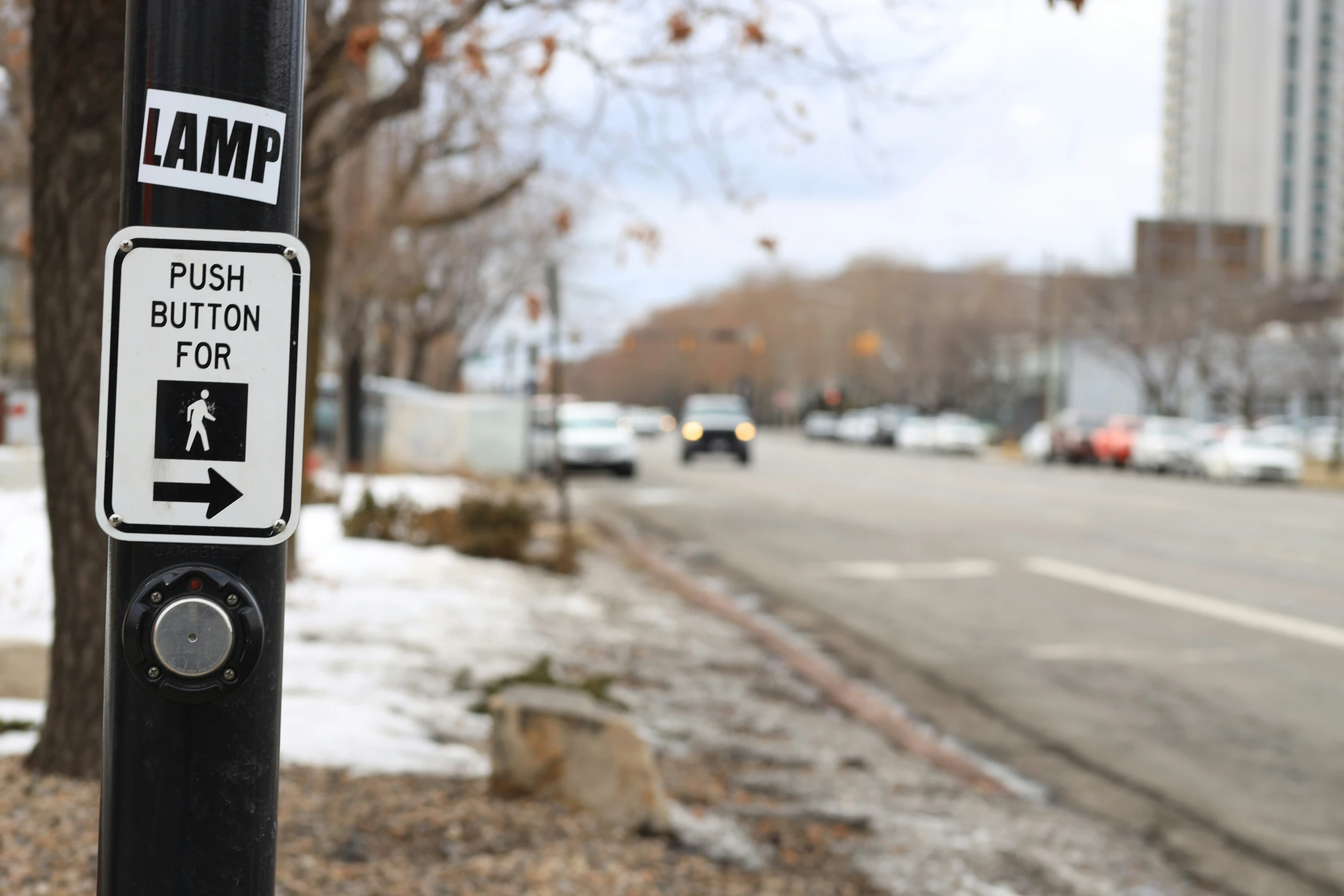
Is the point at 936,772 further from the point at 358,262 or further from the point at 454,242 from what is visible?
the point at 454,242

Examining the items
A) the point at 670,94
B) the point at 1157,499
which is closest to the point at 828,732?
the point at 670,94

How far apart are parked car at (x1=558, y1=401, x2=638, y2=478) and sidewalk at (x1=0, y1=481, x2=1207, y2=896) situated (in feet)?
75.9

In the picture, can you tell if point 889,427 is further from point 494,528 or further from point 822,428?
point 494,528

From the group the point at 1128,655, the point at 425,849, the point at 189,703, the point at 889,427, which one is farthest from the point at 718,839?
the point at 889,427

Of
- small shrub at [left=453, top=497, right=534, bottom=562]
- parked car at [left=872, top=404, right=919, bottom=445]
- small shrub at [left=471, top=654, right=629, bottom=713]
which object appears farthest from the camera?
parked car at [left=872, top=404, right=919, bottom=445]

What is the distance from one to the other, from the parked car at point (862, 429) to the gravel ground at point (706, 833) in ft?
210

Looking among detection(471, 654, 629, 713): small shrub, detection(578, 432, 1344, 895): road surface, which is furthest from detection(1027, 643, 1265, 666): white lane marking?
detection(471, 654, 629, 713): small shrub

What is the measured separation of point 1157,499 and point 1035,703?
1920 centimetres

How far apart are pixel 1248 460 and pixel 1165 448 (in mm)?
4405

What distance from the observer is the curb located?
707 centimetres

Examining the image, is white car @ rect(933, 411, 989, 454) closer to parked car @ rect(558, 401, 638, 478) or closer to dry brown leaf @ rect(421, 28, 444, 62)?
parked car @ rect(558, 401, 638, 478)

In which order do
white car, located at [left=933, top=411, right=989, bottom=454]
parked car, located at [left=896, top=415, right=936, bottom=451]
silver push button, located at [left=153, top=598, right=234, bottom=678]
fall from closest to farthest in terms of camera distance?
silver push button, located at [left=153, top=598, right=234, bottom=678]
white car, located at [left=933, top=411, right=989, bottom=454]
parked car, located at [left=896, top=415, right=936, bottom=451]

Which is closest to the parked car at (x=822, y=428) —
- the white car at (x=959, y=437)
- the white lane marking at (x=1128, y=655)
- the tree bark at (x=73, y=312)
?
the white car at (x=959, y=437)

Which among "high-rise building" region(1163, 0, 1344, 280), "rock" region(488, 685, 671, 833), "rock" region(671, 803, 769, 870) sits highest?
"high-rise building" region(1163, 0, 1344, 280)
